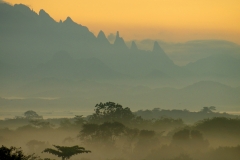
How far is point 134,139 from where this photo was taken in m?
107

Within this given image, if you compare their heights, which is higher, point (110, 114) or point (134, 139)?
point (110, 114)

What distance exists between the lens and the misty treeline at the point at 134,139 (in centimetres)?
8669

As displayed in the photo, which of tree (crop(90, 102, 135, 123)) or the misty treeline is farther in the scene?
tree (crop(90, 102, 135, 123))

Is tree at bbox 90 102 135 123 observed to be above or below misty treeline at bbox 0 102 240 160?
above

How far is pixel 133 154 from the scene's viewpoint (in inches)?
3693

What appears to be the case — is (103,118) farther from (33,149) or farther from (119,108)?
(33,149)

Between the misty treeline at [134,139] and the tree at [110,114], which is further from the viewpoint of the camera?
the tree at [110,114]

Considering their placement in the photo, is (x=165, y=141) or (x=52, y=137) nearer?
(x=165, y=141)

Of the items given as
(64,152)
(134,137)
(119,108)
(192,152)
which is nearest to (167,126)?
(119,108)

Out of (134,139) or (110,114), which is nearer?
(134,139)

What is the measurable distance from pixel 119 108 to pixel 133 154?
140 ft

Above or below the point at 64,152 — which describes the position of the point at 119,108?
above

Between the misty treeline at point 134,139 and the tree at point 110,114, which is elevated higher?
the tree at point 110,114

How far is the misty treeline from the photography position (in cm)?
8669
